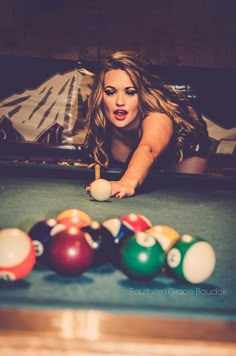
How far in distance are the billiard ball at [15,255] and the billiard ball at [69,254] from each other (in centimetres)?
7

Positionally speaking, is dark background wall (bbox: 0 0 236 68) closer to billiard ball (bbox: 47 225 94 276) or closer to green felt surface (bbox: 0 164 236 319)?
green felt surface (bbox: 0 164 236 319)

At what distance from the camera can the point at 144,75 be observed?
5.30 metres

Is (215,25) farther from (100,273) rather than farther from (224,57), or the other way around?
(100,273)

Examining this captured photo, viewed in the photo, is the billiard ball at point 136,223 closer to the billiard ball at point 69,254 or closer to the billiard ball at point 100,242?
the billiard ball at point 100,242

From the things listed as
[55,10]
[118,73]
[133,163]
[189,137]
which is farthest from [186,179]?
[55,10]

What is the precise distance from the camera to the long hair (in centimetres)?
479

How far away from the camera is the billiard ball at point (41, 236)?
1.41 metres

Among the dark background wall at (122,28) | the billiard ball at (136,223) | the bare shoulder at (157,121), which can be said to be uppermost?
the dark background wall at (122,28)

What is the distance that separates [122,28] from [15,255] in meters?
4.80

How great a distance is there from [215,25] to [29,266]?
5007mm

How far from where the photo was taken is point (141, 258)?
1283 millimetres

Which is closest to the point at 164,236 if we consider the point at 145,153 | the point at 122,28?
the point at 145,153

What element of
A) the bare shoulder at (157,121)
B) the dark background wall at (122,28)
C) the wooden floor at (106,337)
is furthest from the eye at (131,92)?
the wooden floor at (106,337)

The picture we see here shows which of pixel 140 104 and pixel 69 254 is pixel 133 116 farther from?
pixel 69 254
